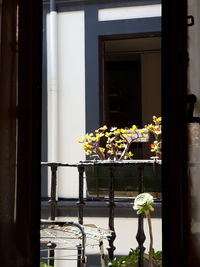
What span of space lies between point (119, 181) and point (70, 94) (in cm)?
179

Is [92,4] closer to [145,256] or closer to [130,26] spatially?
[130,26]

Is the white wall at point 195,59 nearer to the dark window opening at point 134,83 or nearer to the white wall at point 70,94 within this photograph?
the white wall at point 70,94

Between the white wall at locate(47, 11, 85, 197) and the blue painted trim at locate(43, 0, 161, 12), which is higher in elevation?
the blue painted trim at locate(43, 0, 161, 12)

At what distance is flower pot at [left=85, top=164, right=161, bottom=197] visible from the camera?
237cm

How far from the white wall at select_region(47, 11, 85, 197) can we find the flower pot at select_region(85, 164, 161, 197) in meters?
1.59

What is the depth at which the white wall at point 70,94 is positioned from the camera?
13.4 ft

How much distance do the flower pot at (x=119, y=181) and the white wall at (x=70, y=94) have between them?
159 centimetres

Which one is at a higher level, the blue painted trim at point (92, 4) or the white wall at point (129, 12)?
the blue painted trim at point (92, 4)

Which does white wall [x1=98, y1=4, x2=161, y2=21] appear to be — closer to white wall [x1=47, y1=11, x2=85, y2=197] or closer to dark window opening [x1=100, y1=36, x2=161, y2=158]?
white wall [x1=47, y1=11, x2=85, y2=197]

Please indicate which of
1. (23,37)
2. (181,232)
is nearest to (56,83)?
(23,37)

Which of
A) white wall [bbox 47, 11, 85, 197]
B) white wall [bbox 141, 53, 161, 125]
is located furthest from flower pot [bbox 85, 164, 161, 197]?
white wall [bbox 141, 53, 161, 125]

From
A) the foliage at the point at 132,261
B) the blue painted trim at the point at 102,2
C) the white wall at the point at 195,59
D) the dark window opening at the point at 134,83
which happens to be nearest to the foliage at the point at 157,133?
the foliage at the point at 132,261

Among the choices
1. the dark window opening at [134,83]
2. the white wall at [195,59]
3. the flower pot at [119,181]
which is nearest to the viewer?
the white wall at [195,59]

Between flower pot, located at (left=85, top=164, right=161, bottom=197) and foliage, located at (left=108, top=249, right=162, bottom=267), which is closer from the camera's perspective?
foliage, located at (left=108, top=249, right=162, bottom=267)
